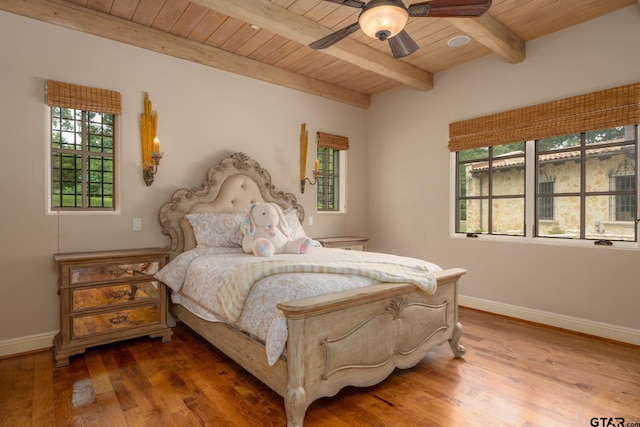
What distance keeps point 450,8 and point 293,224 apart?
247cm

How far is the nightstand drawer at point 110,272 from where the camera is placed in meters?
2.72

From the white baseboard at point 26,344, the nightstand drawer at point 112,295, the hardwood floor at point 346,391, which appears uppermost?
the nightstand drawer at point 112,295

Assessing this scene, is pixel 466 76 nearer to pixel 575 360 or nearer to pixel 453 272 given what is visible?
pixel 453 272

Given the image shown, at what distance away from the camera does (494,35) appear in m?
3.16

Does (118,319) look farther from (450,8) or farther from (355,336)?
(450,8)

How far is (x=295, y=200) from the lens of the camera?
4371 mm

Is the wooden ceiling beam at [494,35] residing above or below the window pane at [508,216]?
above

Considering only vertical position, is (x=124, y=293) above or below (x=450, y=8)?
below

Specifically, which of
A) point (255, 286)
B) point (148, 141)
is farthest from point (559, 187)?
point (148, 141)

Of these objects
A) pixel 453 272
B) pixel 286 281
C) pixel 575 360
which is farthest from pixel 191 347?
pixel 575 360

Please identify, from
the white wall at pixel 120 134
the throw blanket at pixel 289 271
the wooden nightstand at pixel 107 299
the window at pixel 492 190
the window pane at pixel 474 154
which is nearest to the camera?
the throw blanket at pixel 289 271

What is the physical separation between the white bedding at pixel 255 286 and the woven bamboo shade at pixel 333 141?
6.40 ft

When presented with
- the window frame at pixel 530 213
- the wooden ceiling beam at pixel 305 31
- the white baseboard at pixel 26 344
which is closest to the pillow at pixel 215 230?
the white baseboard at pixel 26 344

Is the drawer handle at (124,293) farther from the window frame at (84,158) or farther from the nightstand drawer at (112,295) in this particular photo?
the window frame at (84,158)
